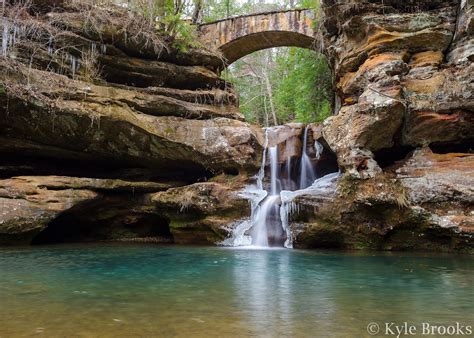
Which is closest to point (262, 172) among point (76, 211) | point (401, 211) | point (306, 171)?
point (306, 171)

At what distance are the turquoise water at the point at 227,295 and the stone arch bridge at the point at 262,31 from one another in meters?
10.3

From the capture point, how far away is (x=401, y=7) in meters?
11.6

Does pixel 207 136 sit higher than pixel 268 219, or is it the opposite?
pixel 207 136

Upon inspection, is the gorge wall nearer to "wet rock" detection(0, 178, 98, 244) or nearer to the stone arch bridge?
"wet rock" detection(0, 178, 98, 244)

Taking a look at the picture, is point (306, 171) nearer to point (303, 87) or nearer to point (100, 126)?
point (303, 87)

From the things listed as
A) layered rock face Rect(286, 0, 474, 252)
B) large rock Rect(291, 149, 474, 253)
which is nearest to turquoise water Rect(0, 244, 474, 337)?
large rock Rect(291, 149, 474, 253)

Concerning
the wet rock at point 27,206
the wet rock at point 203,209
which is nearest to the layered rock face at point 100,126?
the wet rock at point 27,206

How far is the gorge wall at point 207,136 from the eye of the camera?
9148 millimetres

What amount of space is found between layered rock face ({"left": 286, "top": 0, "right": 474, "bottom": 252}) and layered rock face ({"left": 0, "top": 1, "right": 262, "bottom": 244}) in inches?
133

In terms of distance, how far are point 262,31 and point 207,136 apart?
5.78 meters

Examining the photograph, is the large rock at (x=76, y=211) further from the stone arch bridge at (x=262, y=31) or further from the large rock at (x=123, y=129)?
the stone arch bridge at (x=262, y=31)

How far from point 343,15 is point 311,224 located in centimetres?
674

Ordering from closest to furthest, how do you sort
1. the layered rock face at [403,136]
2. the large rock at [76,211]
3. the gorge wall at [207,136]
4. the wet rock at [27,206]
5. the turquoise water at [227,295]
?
the turquoise water at [227,295] < the layered rock face at [403,136] < the gorge wall at [207,136] < the wet rock at [27,206] < the large rock at [76,211]

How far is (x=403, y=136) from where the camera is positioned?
1016cm
